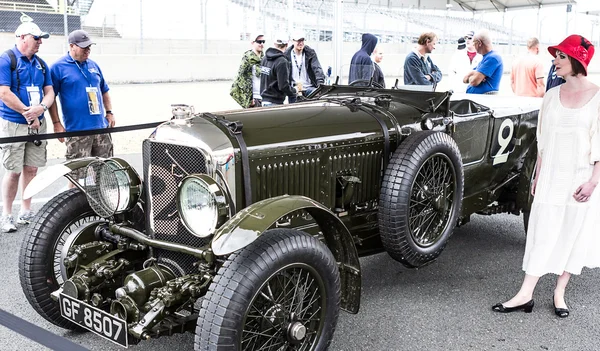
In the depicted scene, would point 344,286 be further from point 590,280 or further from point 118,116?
point 118,116

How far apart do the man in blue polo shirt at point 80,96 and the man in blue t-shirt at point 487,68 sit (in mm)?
3709

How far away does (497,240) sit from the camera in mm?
4926

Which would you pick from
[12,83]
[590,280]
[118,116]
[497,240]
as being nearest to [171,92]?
[118,116]

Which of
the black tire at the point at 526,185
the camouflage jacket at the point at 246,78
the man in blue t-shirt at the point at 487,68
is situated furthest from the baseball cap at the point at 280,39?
the black tire at the point at 526,185

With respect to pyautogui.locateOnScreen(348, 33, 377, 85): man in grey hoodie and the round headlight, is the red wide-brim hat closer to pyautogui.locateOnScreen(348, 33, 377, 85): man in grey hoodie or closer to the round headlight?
the round headlight

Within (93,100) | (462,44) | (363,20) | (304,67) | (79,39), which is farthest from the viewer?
(363,20)

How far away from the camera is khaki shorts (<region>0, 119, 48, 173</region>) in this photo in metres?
4.97

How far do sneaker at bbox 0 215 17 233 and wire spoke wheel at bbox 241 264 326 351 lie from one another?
336cm

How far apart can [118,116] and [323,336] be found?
357 inches

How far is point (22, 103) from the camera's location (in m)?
4.92

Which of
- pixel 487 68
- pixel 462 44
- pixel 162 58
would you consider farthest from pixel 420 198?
pixel 162 58

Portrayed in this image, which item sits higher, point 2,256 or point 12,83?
point 12,83

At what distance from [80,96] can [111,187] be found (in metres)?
2.29

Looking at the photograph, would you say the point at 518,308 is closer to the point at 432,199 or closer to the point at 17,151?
the point at 432,199
